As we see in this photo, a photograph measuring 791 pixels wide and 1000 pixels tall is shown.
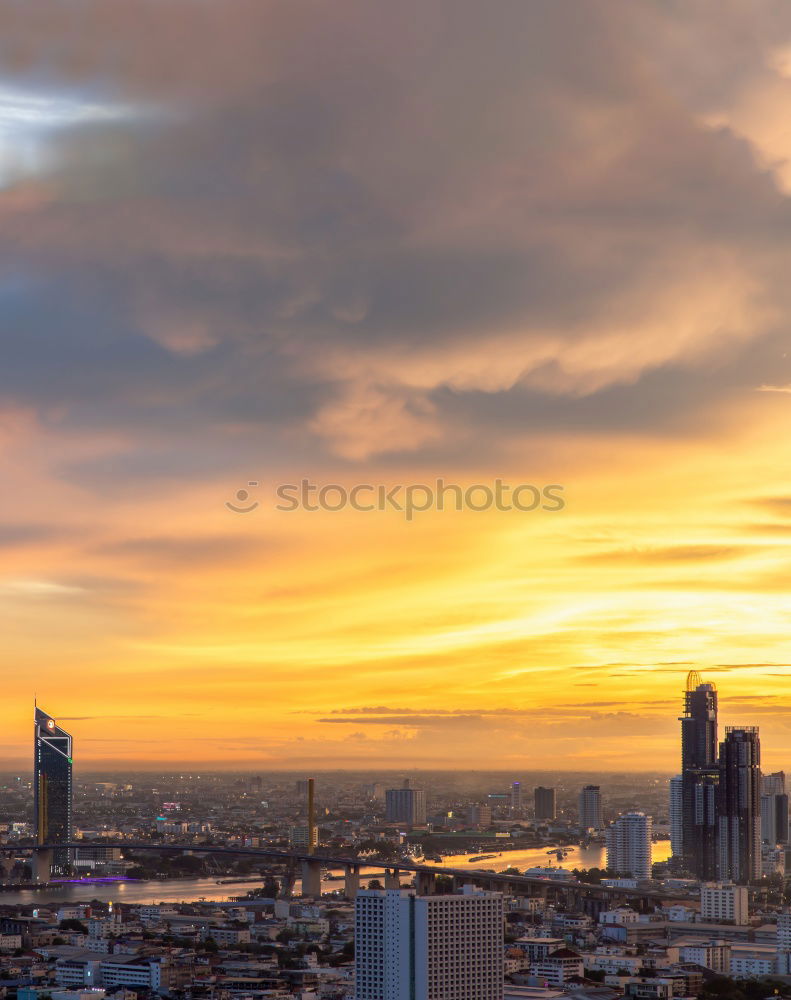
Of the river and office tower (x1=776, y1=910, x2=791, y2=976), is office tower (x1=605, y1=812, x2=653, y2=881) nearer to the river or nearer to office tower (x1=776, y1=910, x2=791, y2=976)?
the river

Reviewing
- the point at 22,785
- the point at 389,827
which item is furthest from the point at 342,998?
the point at 22,785

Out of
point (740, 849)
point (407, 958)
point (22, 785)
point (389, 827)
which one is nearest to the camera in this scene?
point (407, 958)

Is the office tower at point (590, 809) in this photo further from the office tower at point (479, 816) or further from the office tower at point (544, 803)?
the office tower at point (544, 803)

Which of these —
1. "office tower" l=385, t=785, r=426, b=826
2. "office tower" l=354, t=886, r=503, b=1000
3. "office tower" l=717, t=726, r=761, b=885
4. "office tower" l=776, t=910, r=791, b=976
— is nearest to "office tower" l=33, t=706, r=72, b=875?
"office tower" l=385, t=785, r=426, b=826

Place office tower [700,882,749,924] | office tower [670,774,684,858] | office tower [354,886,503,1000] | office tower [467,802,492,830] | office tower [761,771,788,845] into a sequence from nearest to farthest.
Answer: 1. office tower [354,886,503,1000]
2. office tower [700,882,749,924]
3. office tower [670,774,684,858]
4. office tower [761,771,788,845]
5. office tower [467,802,492,830]

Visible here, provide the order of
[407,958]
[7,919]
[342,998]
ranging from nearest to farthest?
[407,958], [342,998], [7,919]

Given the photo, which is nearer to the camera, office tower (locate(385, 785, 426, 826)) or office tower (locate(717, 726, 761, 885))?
office tower (locate(717, 726, 761, 885))

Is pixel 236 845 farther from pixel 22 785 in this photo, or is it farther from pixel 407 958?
pixel 22 785
